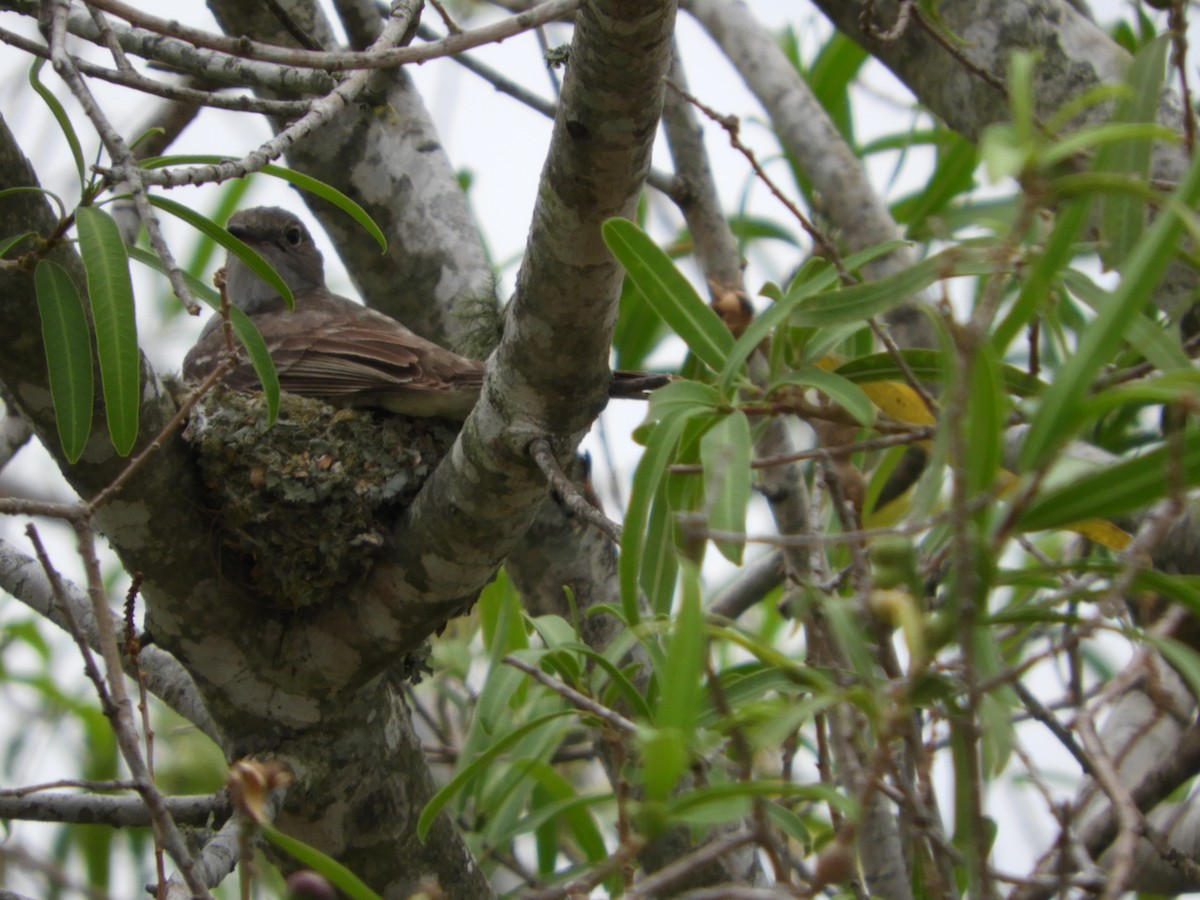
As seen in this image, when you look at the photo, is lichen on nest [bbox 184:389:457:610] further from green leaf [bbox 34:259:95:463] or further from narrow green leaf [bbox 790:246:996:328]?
narrow green leaf [bbox 790:246:996:328]

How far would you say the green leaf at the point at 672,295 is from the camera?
2.30 metres

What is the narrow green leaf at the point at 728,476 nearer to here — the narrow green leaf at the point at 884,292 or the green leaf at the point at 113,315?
the narrow green leaf at the point at 884,292

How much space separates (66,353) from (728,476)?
1417 millimetres

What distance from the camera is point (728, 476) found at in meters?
2.00

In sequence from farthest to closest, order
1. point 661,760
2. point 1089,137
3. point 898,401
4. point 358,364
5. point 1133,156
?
point 358,364
point 898,401
point 1133,156
point 661,760
point 1089,137

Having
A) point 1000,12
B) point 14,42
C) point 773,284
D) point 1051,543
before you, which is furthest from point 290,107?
point 1051,543

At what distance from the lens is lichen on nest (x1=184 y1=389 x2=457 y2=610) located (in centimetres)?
342

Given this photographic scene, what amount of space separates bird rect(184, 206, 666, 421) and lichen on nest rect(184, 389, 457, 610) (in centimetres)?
15

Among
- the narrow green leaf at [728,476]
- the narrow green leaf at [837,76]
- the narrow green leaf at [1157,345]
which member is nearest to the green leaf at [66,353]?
the narrow green leaf at [728,476]

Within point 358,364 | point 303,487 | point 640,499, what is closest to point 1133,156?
point 640,499

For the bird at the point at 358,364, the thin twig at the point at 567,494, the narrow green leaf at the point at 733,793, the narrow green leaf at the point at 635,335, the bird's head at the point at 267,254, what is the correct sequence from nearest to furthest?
the narrow green leaf at the point at 733,793 → the thin twig at the point at 567,494 → the bird at the point at 358,364 → the narrow green leaf at the point at 635,335 → the bird's head at the point at 267,254

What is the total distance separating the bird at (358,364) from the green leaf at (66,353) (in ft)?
2.90

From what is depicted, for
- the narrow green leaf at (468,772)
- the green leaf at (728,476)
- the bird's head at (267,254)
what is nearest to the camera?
the green leaf at (728,476)

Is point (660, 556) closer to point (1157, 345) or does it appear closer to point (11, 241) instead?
point (1157, 345)
